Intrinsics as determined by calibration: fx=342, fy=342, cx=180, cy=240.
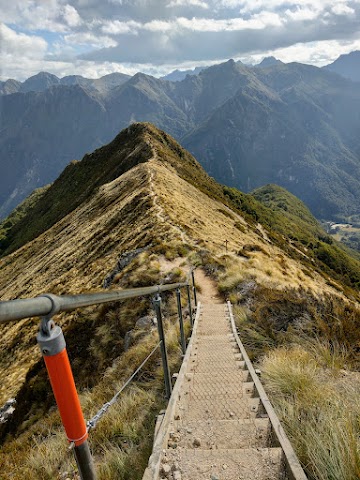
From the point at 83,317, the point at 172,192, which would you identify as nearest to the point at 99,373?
the point at 83,317

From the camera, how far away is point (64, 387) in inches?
75.8

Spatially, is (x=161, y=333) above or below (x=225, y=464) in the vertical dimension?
above

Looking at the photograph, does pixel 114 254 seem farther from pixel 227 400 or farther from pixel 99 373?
pixel 227 400

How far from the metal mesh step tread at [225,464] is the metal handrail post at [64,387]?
1.47 m

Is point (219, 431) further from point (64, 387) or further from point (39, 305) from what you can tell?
point (39, 305)

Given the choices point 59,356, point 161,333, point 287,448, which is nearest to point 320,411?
point 287,448

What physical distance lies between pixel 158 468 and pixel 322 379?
10.9ft

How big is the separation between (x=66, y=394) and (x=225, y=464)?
2.26 meters

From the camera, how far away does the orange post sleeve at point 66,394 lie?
1.85 meters

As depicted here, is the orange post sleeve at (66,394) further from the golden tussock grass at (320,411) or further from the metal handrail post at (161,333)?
the metal handrail post at (161,333)

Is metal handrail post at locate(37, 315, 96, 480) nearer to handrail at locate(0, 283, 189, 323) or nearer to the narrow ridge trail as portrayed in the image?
handrail at locate(0, 283, 189, 323)

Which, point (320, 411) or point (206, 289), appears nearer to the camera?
point (320, 411)

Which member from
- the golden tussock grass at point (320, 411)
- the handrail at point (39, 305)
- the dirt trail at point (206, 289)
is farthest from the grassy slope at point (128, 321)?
the handrail at point (39, 305)

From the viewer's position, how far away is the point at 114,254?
2445 centimetres
